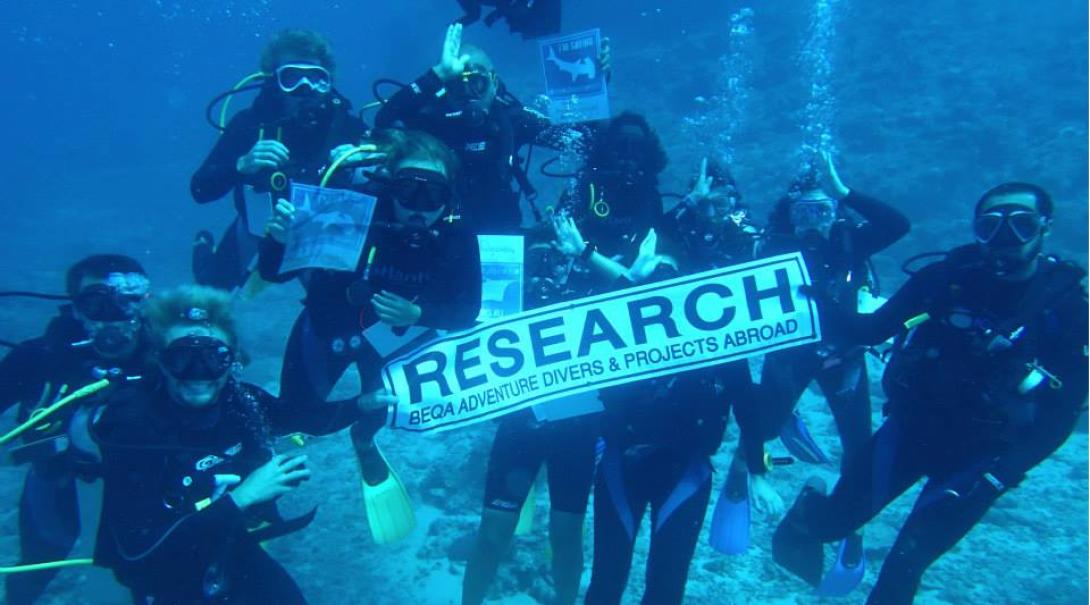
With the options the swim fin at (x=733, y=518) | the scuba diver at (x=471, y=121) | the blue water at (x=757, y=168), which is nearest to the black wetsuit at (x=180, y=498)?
the scuba diver at (x=471, y=121)

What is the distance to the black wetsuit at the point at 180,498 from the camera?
3.24 meters

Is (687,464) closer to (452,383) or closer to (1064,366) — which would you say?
(452,383)

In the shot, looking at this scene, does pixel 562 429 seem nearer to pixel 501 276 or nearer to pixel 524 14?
pixel 501 276

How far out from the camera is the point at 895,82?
76.9 ft

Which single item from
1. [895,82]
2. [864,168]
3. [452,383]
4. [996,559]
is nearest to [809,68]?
[895,82]

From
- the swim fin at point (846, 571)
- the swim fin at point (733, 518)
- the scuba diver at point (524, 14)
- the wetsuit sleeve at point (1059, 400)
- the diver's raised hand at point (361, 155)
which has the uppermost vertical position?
the scuba diver at point (524, 14)

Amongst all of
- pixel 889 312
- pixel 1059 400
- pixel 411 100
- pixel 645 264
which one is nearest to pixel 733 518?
pixel 889 312

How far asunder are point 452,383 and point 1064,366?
157 inches

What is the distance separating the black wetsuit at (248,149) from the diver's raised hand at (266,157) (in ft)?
0.36

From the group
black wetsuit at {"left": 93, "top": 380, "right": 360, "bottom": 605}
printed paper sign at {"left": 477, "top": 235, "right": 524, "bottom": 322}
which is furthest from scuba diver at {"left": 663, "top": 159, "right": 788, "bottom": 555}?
black wetsuit at {"left": 93, "top": 380, "right": 360, "bottom": 605}

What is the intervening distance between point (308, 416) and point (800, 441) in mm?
4268

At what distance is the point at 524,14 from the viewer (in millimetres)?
3979

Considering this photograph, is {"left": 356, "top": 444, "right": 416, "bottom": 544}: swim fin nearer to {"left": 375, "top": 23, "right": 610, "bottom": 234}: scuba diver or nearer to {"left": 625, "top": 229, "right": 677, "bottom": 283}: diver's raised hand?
{"left": 375, "top": 23, "right": 610, "bottom": 234}: scuba diver

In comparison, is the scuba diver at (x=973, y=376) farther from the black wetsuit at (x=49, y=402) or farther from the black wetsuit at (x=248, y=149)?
the black wetsuit at (x=49, y=402)
